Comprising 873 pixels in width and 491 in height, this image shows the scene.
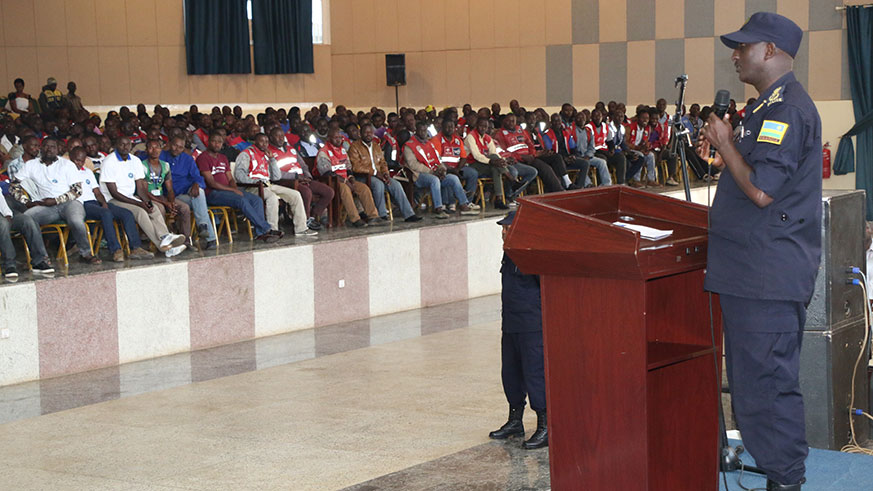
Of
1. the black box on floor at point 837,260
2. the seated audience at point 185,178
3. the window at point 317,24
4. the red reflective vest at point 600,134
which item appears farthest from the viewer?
the window at point 317,24

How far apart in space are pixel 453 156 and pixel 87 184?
14.9ft

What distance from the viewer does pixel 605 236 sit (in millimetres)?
3104

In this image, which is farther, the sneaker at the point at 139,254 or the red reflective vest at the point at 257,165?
the red reflective vest at the point at 257,165

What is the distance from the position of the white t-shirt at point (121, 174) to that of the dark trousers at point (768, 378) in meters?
6.50

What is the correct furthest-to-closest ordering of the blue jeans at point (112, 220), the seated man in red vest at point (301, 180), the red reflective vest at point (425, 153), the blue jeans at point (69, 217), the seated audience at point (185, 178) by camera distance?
1. the red reflective vest at point (425, 153)
2. the seated man in red vest at point (301, 180)
3. the seated audience at point (185, 178)
4. the blue jeans at point (112, 220)
5. the blue jeans at point (69, 217)

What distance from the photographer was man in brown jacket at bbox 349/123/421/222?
35.2 feet

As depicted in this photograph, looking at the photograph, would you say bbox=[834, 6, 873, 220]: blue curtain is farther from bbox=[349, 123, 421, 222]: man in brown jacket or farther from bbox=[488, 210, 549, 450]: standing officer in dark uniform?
bbox=[488, 210, 549, 450]: standing officer in dark uniform

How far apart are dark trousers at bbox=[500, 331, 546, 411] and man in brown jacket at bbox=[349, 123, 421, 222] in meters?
5.66

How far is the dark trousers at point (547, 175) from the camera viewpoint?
41.4 ft

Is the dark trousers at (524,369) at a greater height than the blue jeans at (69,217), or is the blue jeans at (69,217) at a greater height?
the blue jeans at (69,217)

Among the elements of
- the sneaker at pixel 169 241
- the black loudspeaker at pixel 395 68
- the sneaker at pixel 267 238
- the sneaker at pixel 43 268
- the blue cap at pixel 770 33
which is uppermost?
the black loudspeaker at pixel 395 68

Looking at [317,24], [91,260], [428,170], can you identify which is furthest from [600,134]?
[317,24]

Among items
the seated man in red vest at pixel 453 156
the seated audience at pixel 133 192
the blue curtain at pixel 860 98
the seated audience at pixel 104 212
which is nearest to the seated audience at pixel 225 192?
the seated audience at pixel 133 192

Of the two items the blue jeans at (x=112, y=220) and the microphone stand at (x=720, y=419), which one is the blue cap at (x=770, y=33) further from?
the blue jeans at (x=112, y=220)
